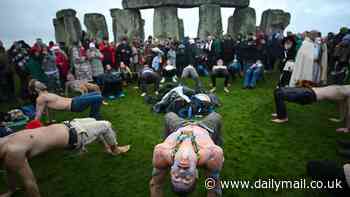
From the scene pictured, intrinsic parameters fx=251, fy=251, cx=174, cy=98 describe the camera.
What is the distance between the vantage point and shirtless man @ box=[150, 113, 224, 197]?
2.09 m

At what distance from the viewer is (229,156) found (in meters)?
3.85

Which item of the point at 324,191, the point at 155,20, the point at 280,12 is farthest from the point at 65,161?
the point at 280,12

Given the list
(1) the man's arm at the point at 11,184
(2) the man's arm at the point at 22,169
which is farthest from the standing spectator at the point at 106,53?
(2) the man's arm at the point at 22,169

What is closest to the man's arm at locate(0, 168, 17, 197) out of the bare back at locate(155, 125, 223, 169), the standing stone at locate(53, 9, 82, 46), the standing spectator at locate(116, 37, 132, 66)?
the bare back at locate(155, 125, 223, 169)

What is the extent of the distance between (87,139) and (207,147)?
1796mm

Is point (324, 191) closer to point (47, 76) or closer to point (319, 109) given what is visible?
point (319, 109)

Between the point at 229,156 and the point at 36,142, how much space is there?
264 cm

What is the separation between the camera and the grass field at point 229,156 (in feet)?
10.6

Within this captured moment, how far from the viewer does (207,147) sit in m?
2.42

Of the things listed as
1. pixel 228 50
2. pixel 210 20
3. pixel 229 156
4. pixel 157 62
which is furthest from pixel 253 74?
pixel 210 20

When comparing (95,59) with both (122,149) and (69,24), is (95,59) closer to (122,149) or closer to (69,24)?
(122,149)

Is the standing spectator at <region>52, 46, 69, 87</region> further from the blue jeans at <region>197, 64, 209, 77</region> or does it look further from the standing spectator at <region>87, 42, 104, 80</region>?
the blue jeans at <region>197, 64, 209, 77</region>

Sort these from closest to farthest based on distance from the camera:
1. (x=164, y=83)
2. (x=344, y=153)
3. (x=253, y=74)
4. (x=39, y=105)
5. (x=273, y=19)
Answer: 1. (x=344, y=153)
2. (x=39, y=105)
3. (x=253, y=74)
4. (x=164, y=83)
5. (x=273, y=19)

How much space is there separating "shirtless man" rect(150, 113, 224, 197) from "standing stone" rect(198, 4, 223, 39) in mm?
14411
